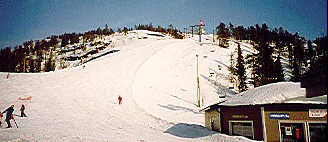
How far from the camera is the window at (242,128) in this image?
14.0m

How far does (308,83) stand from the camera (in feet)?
18.9

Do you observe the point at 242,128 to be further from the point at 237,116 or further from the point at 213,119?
the point at 213,119

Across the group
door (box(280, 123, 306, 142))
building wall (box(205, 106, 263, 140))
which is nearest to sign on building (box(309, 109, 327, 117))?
door (box(280, 123, 306, 142))

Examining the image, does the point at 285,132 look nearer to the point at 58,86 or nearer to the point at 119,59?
the point at 58,86

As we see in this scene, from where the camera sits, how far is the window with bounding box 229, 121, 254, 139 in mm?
14039

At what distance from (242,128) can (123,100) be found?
17.4 meters

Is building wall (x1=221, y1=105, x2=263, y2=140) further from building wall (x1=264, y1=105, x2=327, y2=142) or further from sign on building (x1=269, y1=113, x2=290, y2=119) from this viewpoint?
sign on building (x1=269, y1=113, x2=290, y2=119)

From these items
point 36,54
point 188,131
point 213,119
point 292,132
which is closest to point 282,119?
point 292,132

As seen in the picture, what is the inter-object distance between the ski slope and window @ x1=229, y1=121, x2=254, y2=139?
2.13 ft

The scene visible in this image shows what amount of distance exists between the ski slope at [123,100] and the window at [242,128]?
0.65 meters

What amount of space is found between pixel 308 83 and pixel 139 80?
3445 centimetres

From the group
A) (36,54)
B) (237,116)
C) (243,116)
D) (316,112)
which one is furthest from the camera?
(36,54)

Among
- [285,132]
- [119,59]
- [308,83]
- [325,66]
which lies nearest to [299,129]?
[285,132]

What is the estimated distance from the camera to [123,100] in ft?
94.4
